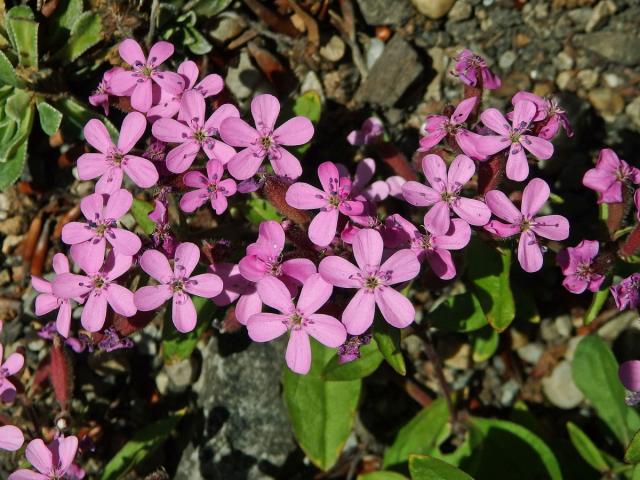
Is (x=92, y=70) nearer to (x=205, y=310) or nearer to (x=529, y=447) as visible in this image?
(x=205, y=310)

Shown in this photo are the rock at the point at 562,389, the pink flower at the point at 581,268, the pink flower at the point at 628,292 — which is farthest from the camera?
the rock at the point at 562,389

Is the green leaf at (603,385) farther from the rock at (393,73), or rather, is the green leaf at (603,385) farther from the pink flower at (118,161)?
the pink flower at (118,161)

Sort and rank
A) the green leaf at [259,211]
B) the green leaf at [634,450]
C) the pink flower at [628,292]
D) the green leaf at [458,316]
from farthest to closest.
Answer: the green leaf at [259,211], the green leaf at [458,316], the pink flower at [628,292], the green leaf at [634,450]

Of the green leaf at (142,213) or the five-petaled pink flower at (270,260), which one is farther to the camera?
the green leaf at (142,213)

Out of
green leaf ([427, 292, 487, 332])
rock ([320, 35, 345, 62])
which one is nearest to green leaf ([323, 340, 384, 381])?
green leaf ([427, 292, 487, 332])

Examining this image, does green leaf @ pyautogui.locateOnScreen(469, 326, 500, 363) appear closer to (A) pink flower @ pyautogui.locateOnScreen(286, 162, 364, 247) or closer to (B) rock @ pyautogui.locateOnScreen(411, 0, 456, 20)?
(A) pink flower @ pyautogui.locateOnScreen(286, 162, 364, 247)

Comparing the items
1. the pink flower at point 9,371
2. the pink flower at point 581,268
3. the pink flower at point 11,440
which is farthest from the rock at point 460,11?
the pink flower at point 11,440
